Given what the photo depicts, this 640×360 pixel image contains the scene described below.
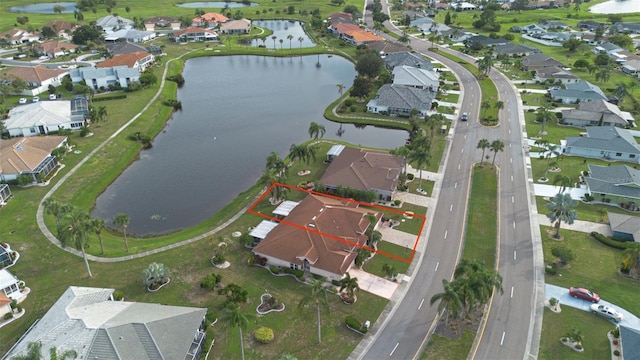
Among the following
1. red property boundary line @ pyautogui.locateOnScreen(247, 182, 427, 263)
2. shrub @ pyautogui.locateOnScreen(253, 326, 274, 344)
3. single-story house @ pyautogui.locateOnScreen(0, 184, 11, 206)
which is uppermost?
Result: red property boundary line @ pyautogui.locateOnScreen(247, 182, 427, 263)

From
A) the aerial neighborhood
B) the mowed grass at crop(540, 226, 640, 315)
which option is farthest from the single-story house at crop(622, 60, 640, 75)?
the mowed grass at crop(540, 226, 640, 315)

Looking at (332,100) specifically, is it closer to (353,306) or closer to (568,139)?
(568,139)

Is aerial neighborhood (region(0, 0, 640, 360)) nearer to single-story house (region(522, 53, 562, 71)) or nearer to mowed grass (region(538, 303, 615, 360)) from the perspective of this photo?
mowed grass (region(538, 303, 615, 360))

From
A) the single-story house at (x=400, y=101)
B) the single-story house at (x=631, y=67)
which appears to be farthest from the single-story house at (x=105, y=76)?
the single-story house at (x=631, y=67)

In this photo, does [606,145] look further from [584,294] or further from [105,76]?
[105,76]

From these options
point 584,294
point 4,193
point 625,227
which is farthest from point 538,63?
point 4,193

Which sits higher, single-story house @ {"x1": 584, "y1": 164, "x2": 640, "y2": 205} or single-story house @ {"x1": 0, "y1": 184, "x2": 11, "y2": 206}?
single-story house @ {"x1": 584, "y1": 164, "x2": 640, "y2": 205}

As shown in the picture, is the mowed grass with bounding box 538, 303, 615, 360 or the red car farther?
the red car
